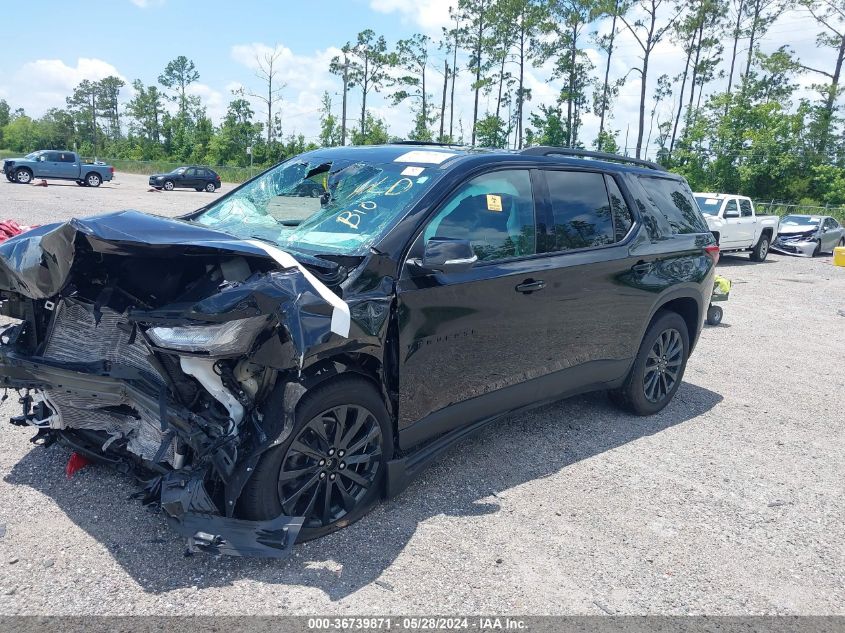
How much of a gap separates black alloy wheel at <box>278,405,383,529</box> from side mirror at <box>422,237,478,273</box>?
0.80 meters

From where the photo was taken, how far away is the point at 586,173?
4652 mm

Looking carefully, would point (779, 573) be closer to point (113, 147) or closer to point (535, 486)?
point (535, 486)

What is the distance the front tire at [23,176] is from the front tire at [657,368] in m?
34.2

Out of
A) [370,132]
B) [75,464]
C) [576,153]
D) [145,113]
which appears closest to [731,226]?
[576,153]

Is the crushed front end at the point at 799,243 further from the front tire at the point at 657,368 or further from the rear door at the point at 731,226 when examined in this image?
the front tire at the point at 657,368

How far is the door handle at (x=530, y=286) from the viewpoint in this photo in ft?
13.0

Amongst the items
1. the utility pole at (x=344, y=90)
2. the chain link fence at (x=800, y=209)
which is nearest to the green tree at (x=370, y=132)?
the utility pole at (x=344, y=90)

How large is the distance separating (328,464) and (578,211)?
2.43 metres

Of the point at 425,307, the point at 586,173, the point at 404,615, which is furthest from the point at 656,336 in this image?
the point at 404,615

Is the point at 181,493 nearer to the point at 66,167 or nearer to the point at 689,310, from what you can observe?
the point at 689,310

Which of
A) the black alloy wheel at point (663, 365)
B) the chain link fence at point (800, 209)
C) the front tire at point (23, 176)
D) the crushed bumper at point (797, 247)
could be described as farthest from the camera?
the chain link fence at point (800, 209)

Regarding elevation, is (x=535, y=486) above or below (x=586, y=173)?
below

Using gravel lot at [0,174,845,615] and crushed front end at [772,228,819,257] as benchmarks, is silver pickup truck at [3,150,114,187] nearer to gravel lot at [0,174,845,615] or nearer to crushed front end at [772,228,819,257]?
crushed front end at [772,228,819,257]

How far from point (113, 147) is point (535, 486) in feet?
262
